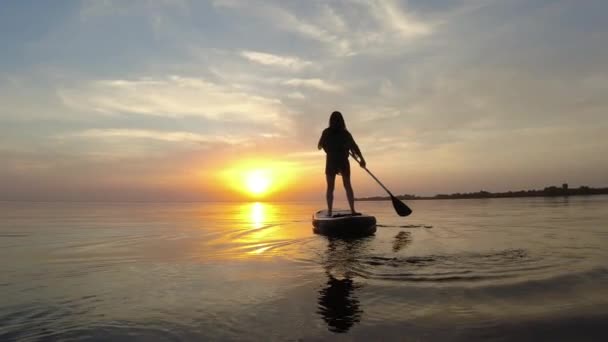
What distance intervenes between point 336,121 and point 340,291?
7643mm

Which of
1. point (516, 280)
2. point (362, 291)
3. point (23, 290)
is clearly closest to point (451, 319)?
point (362, 291)

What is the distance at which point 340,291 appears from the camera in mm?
4230

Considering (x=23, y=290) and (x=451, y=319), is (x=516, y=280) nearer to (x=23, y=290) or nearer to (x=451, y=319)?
(x=451, y=319)

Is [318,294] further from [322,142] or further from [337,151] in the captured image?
[322,142]

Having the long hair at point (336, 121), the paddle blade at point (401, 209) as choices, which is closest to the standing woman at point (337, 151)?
the long hair at point (336, 121)

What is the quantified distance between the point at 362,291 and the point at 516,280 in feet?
6.17

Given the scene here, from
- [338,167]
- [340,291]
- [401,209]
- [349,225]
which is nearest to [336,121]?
[338,167]

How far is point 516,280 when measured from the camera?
4.51 metres

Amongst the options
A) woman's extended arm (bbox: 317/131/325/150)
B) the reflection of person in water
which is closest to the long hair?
woman's extended arm (bbox: 317/131/325/150)

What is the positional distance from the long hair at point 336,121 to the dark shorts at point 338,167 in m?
0.95

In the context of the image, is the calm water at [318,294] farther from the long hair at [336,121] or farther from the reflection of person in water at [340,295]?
the long hair at [336,121]

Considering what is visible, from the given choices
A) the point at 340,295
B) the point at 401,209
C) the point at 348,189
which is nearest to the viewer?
the point at 340,295

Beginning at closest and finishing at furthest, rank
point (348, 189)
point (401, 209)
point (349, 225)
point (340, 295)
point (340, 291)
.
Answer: point (340, 295) < point (340, 291) < point (349, 225) < point (348, 189) < point (401, 209)

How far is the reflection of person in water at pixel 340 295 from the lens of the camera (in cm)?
322
